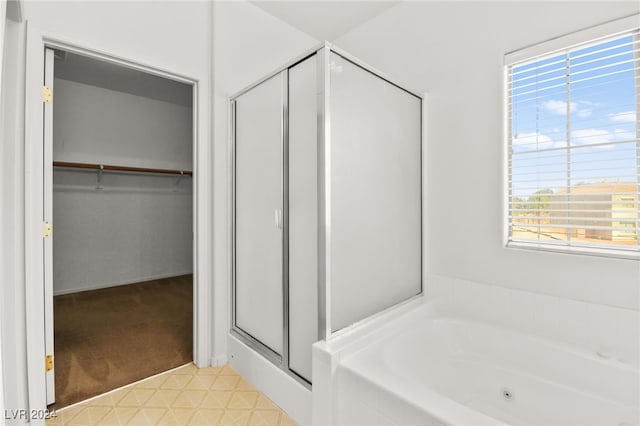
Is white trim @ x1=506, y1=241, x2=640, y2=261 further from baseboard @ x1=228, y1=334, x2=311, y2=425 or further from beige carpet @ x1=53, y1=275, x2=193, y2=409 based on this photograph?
beige carpet @ x1=53, y1=275, x2=193, y2=409

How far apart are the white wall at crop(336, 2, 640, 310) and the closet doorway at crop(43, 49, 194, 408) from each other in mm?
2153

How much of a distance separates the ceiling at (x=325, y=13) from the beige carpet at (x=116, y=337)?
283 cm

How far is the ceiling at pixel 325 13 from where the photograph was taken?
2.58 meters

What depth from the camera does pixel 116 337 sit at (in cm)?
278

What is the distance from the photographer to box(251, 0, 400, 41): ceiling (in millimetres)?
2578

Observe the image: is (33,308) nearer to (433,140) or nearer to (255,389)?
(255,389)

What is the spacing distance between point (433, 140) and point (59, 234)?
4315mm

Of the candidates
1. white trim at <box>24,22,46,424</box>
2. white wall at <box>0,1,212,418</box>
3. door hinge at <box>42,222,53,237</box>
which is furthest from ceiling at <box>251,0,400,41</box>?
door hinge at <box>42,222,53,237</box>

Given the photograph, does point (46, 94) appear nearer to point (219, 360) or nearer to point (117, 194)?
point (219, 360)

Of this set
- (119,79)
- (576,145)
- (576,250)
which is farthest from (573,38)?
(119,79)

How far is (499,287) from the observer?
6.47 ft

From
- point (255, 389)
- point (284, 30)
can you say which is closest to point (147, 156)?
point (284, 30)

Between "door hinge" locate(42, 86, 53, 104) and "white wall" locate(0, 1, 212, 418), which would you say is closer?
"white wall" locate(0, 1, 212, 418)

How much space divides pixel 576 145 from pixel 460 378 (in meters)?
1.41
